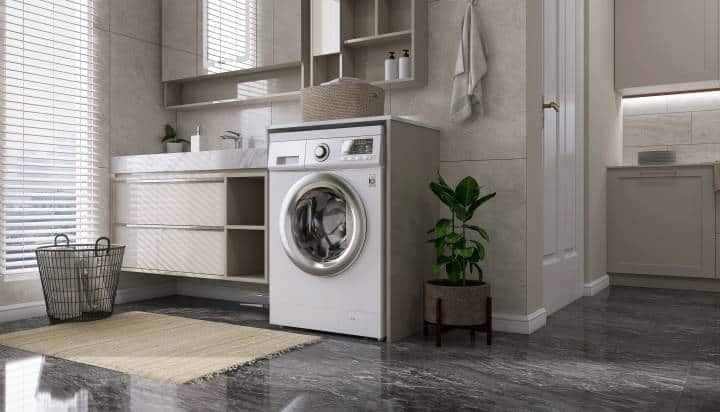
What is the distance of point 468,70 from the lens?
110 inches

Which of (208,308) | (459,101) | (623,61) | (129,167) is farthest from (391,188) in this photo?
(623,61)

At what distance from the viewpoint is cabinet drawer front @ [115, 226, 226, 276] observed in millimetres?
3209

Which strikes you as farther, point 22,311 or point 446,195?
point 22,311

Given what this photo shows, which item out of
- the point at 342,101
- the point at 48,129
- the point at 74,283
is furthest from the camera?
the point at 48,129

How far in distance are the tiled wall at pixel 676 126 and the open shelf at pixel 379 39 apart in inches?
112

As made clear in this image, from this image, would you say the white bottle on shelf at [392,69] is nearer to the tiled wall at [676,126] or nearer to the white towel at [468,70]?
the white towel at [468,70]

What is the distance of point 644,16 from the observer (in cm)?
466

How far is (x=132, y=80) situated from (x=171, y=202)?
37.0 inches

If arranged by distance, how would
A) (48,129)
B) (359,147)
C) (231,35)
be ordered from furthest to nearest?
(231,35) < (48,129) < (359,147)

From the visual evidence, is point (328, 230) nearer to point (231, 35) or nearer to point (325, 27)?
point (325, 27)

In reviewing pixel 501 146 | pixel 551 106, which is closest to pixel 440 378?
pixel 501 146

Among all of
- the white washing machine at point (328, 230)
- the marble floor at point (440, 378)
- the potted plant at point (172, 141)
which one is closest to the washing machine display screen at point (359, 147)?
the white washing machine at point (328, 230)

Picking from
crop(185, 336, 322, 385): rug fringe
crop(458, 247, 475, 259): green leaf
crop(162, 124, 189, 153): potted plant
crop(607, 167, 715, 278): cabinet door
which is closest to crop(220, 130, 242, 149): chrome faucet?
crop(162, 124, 189, 153): potted plant

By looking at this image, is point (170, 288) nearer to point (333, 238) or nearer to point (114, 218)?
point (114, 218)
